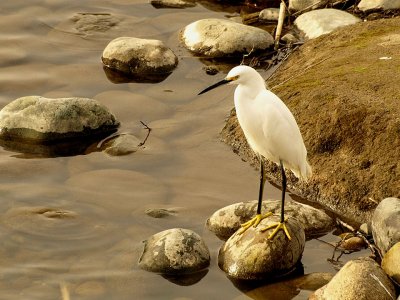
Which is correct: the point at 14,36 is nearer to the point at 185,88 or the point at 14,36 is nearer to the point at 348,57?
the point at 185,88

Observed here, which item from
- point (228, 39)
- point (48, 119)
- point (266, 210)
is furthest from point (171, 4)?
point (266, 210)

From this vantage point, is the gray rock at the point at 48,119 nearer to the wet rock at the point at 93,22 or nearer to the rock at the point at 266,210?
the rock at the point at 266,210

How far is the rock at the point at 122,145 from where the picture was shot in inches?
362

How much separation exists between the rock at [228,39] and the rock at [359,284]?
4863mm

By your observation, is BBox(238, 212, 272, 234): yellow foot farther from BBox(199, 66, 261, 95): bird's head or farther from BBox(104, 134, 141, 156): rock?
BBox(104, 134, 141, 156): rock

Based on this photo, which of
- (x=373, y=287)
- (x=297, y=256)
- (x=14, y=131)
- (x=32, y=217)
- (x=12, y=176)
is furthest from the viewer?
(x=14, y=131)

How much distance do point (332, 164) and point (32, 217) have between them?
252 centimetres

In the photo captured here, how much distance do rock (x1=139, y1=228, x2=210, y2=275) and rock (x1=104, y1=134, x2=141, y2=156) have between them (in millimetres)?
2092

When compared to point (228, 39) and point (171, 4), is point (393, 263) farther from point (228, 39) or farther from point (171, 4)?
point (171, 4)

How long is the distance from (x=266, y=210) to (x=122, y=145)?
209cm

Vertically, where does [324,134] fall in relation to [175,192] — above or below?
above

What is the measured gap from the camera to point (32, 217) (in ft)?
26.3

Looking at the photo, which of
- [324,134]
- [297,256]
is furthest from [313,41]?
[297,256]

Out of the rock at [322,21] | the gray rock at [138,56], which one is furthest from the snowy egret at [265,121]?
the rock at [322,21]
